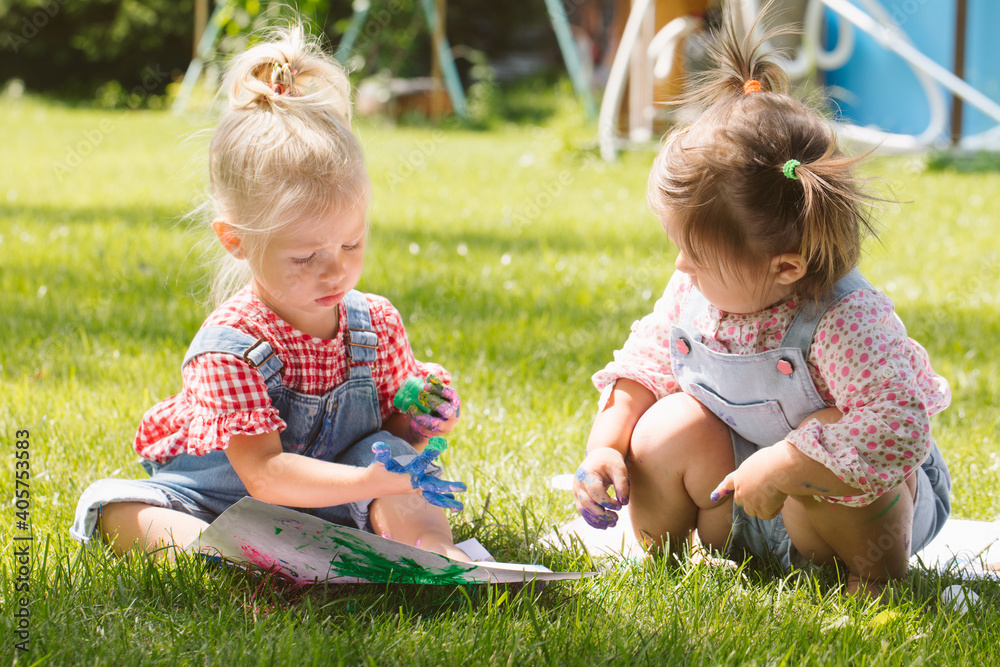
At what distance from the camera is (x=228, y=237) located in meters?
1.84

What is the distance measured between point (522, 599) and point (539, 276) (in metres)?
2.50

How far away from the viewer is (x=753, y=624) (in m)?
1.55

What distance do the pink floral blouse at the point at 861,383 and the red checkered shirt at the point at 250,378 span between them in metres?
0.61

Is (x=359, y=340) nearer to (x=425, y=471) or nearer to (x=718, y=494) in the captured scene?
(x=425, y=471)

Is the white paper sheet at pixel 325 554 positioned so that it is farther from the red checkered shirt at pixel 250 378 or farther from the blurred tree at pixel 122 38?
the blurred tree at pixel 122 38

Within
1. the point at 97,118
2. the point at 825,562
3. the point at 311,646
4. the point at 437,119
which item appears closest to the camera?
the point at 311,646

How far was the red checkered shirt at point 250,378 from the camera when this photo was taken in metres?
1.71

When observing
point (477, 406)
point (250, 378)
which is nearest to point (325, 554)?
point (250, 378)

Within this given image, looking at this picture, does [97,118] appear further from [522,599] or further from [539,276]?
[522,599]

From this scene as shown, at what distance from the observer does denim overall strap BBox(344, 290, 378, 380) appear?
1933mm

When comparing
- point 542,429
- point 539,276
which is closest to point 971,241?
point 539,276

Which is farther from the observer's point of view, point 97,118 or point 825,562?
point 97,118

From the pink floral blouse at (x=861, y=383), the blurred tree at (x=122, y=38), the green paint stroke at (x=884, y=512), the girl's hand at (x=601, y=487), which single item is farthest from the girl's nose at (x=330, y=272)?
the blurred tree at (x=122, y=38)

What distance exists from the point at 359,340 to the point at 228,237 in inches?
12.5
